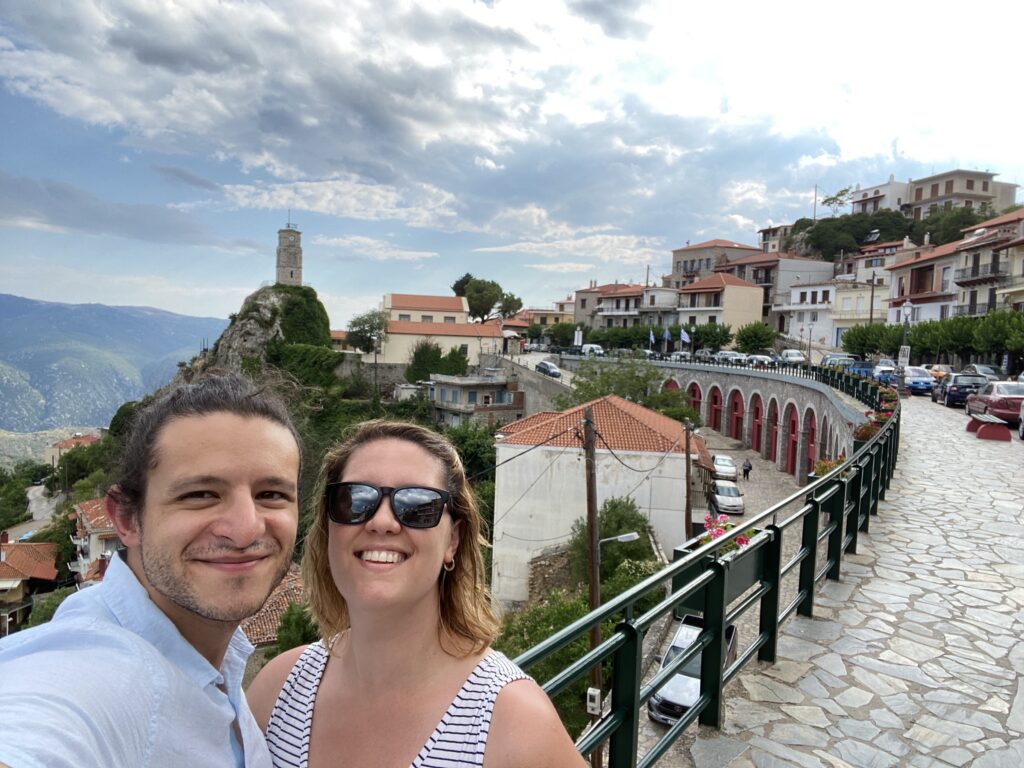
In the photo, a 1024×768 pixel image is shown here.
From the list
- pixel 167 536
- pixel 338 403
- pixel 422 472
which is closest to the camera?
pixel 167 536

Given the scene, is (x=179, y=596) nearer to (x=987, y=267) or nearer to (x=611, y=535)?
(x=611, y=535)

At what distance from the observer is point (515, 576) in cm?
2253

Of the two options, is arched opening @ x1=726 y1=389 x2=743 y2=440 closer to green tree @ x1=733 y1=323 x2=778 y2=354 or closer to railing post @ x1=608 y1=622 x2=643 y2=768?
green tree @ x1=733 y1=323 x2=778 y2=354

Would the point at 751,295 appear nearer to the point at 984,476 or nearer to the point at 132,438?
the point at 984,476

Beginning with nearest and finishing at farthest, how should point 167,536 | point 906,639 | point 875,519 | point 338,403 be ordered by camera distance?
point 167,536 < point 906,639 < point 875,519 < point 338,403

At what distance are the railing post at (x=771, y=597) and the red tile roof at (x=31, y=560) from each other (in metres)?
42.0

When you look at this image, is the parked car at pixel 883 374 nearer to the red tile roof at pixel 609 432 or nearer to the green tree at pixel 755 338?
the red tile roof at pixel 609 432

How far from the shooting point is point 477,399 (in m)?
52.6

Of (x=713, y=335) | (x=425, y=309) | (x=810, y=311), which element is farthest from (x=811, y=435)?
(x=425, y=309)

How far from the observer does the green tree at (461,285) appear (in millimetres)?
82188

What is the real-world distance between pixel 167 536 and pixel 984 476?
44.9 feet

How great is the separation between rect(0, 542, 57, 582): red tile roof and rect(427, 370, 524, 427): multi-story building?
2593 centimetres

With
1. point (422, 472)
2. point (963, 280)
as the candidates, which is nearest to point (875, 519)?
point (422, 472)

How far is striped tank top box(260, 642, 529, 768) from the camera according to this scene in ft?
4.61
